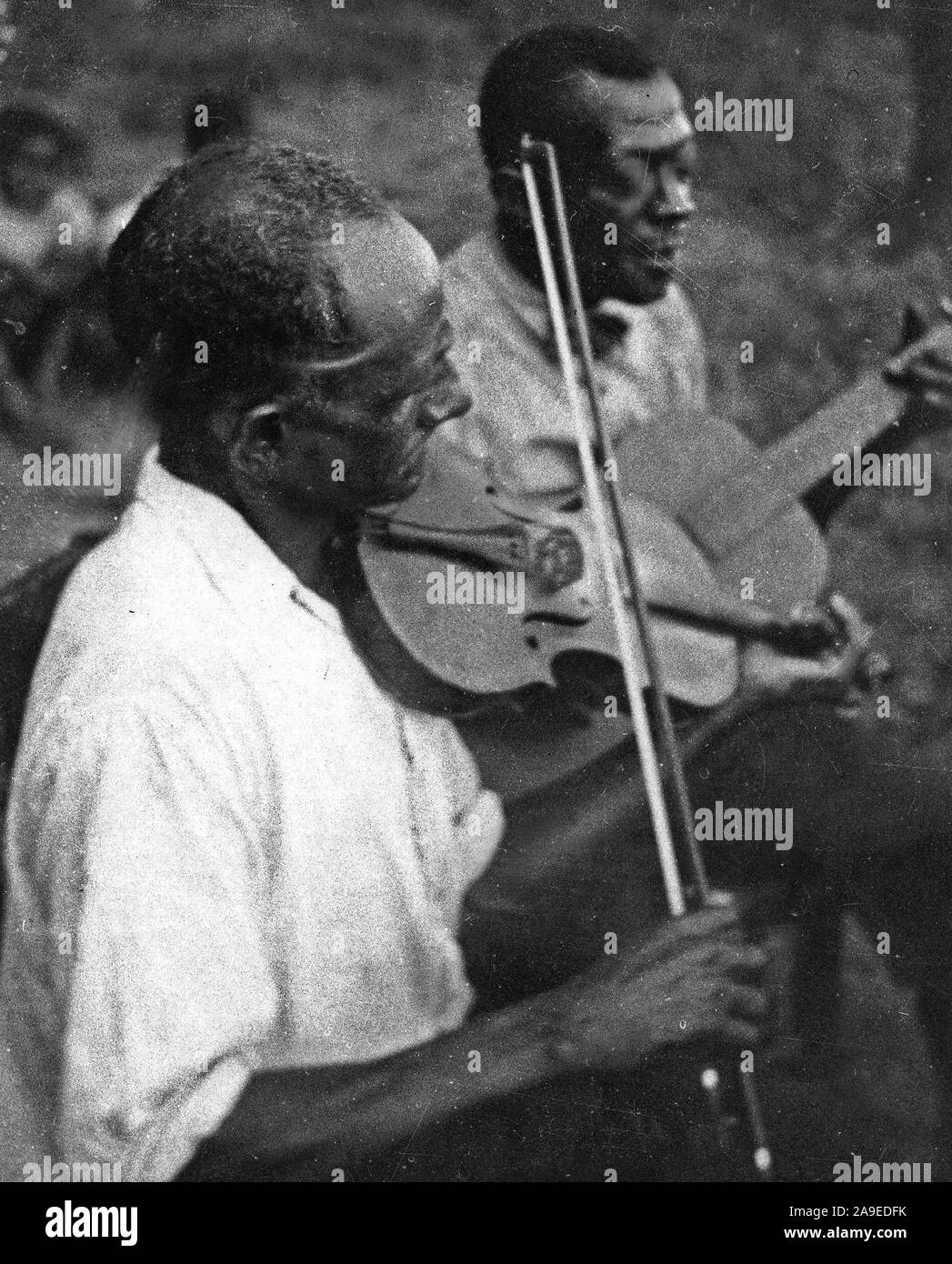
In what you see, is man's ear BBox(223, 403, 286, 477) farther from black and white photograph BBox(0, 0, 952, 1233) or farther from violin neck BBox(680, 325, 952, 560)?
violin neck BBox(680, 325, 952, 560)

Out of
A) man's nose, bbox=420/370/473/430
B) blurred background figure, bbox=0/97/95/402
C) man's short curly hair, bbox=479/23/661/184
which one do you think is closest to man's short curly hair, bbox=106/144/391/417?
blurred background figure, bbox=0/97/95/402

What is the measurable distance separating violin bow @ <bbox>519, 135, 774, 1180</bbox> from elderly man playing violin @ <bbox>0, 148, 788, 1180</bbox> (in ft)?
0.38

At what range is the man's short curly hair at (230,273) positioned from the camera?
3.94 metres

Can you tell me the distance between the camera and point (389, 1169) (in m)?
4.20

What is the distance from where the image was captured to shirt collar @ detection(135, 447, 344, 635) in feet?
13.3

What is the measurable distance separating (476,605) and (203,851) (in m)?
0.82

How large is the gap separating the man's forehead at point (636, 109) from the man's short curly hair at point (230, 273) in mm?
574

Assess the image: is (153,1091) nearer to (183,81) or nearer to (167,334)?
(167,334)

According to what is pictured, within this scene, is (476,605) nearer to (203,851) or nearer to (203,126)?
(203,851)

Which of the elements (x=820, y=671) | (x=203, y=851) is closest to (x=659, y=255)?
(x=820, y=671)

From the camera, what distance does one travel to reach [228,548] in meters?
4.07

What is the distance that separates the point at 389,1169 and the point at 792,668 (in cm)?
151

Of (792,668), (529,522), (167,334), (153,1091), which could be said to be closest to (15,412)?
(167,334)

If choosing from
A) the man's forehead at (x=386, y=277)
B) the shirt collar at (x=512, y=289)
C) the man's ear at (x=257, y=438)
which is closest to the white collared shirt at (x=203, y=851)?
the man's ear at (x=257, y=438)
